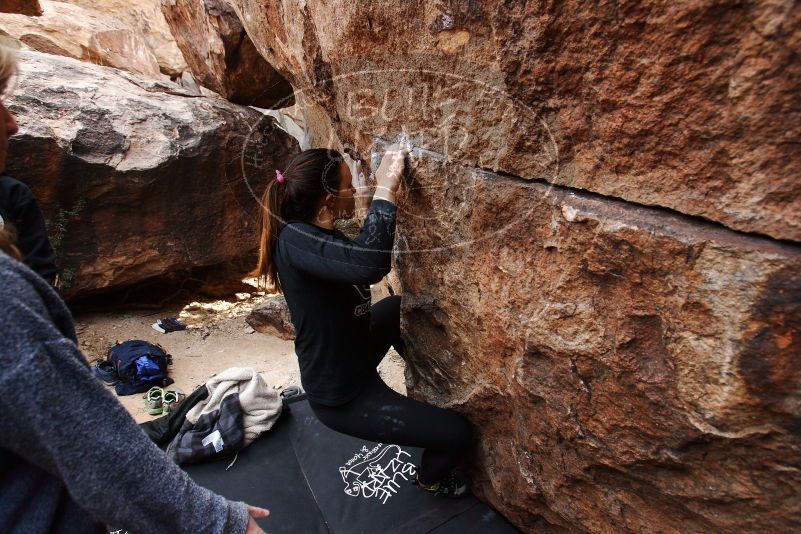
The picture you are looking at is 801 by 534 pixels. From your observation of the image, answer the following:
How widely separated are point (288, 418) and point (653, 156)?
252 centimetres

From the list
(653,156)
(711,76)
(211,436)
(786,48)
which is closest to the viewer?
(786,48)

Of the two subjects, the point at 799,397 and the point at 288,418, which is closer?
the point at 799,397

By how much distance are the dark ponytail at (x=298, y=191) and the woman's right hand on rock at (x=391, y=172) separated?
0.18 m

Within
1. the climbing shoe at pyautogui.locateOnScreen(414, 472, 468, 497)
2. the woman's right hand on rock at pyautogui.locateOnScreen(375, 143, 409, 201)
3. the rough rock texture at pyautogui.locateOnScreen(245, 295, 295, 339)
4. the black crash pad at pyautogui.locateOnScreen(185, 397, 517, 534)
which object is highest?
the woman's right hand on rock at pyautogui.locateOnScreen(375, 143, 409, 201)

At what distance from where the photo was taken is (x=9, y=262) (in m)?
0.76

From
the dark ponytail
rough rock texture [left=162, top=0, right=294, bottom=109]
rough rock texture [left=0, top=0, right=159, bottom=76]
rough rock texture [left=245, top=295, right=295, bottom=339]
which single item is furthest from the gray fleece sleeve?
rough rock texture [left=0, top=0, right=159, bottom=76]

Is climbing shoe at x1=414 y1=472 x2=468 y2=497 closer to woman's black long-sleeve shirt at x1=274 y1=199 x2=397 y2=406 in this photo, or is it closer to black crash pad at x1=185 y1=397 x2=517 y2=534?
black crash pad at x1=185 y1=397 x2=517 y2=534

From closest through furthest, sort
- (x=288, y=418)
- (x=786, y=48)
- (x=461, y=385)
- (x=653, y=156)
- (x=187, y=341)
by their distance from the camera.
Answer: (x=786, y=48) < (x=653, y=156) < (x=461, y=385) < (x=288, y=418) < (x=187, y=341)

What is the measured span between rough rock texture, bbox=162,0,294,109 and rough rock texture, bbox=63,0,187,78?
3662 mm

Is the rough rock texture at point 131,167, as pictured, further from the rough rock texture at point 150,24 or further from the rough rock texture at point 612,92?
the rough rock texture at point 150,24

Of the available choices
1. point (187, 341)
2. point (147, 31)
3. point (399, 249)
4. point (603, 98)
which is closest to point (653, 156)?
point (603, 98)

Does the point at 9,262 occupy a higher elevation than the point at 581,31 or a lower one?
lower

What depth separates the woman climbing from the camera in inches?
65.7

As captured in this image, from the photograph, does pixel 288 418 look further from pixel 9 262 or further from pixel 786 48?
pixel 786 48
